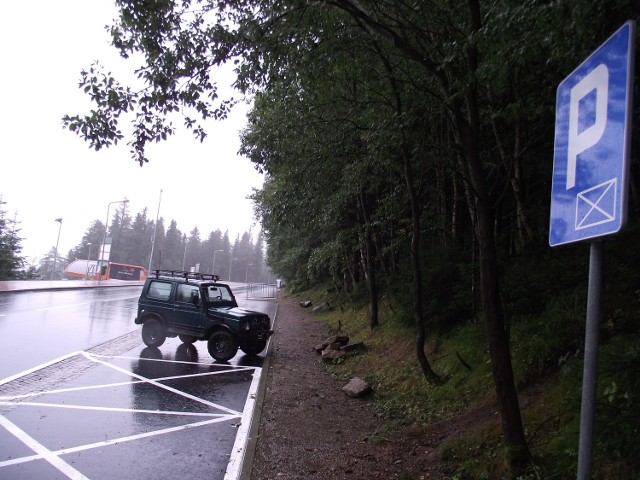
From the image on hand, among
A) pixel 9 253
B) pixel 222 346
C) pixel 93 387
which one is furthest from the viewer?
pixel 9 253

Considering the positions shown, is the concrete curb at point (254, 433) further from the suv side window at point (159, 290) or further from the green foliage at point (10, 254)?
the green foliage at point (10, 254)

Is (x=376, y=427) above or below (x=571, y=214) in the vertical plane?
below

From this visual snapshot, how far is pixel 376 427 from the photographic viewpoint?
6633 millimetres

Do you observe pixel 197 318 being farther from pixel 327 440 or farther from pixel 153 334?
pixel 327 440

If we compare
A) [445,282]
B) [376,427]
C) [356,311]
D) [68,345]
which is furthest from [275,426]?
[356,311]

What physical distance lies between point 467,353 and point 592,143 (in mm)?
6552

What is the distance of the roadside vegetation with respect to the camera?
342cm

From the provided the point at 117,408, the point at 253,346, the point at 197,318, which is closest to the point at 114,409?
the point at 117,408

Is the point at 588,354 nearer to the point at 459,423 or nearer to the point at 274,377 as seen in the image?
the point at 459,423

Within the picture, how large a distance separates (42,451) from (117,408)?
180cm

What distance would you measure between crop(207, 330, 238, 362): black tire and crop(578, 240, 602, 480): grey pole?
1011 cm

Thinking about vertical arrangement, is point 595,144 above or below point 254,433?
above

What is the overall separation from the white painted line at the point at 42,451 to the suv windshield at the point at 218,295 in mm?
6365

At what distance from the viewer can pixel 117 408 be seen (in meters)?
6.82
